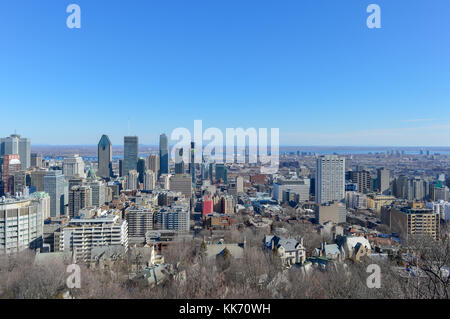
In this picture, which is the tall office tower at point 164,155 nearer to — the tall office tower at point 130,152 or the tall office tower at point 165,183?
the tall office tower at point 130,152

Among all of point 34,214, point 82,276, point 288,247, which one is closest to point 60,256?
point 82,276

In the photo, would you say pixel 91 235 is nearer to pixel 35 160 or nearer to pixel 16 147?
pixel 16 147

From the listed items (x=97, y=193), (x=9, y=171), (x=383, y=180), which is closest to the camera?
(x=97, y=193)

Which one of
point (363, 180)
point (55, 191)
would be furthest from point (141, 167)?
point (363, 180)

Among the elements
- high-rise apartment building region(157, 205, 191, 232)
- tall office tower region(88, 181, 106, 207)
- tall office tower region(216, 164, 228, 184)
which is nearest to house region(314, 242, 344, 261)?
high-rise apartment building region(157, 205, 191, 232)

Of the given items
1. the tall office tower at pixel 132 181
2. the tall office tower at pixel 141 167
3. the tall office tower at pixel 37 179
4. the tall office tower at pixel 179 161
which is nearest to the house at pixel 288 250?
the tall office tower at pixel 37 179
